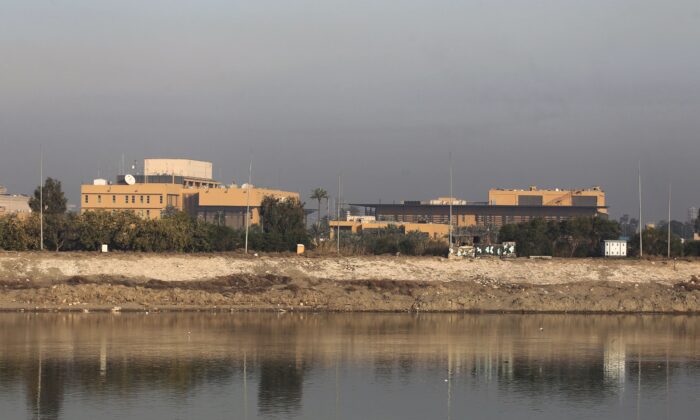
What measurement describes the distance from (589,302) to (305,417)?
45.1m

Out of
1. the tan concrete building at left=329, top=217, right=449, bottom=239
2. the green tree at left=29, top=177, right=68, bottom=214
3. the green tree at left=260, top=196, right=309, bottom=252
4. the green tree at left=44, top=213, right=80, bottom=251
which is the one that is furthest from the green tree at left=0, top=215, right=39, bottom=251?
the tan concrete building at left=329, top=217, right=449, bottom=239

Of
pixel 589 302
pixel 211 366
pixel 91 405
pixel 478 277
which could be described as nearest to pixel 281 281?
pixel 478 277

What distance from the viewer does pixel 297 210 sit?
12431 centimetres

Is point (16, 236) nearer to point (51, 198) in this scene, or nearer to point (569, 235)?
point (51, 198)

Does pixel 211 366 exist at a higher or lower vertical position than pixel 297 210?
lower

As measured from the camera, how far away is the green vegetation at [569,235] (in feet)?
373

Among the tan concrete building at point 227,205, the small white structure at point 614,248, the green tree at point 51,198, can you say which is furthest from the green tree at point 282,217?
the tan concrete building at point 227,205

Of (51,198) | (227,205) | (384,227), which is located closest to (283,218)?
(51,198)

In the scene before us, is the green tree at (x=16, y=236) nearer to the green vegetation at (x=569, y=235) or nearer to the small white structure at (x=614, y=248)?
the green vegetation at (x=569, y=235)

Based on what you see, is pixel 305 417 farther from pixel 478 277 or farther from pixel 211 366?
pixel 478 277

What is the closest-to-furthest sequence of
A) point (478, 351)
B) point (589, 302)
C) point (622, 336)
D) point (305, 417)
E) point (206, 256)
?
1. point (305, 417)
2. point (478, 351)
3. point (622, 336)
4. point (589, 302)
5. point (206, 256)

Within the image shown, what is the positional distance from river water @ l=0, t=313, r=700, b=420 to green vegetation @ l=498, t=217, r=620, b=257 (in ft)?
139

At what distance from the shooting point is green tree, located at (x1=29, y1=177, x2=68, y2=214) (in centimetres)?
11594

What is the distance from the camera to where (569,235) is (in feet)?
384
